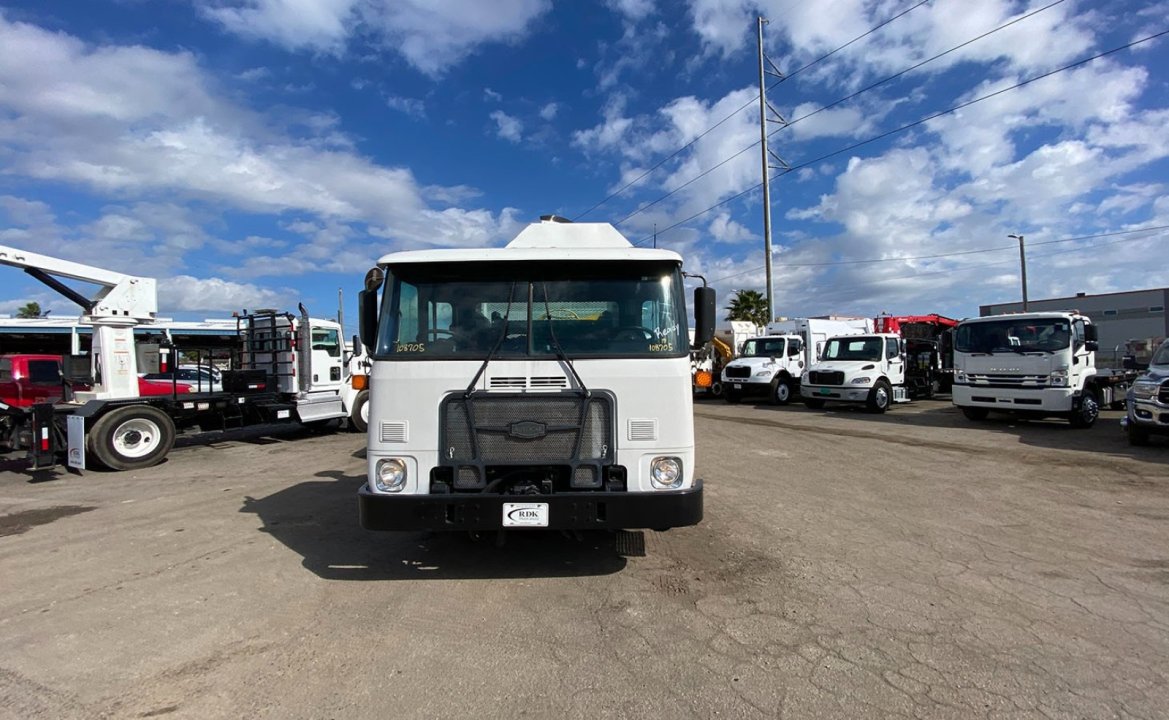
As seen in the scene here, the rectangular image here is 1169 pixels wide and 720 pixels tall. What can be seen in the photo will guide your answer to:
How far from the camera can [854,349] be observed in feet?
61.0

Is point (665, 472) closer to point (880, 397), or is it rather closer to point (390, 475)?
point (390, 475)

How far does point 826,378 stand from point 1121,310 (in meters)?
52.8

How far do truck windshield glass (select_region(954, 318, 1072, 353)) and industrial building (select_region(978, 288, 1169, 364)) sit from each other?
1655 inches

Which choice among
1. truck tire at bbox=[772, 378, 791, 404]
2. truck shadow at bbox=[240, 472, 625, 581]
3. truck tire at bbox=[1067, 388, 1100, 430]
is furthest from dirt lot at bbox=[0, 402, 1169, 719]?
truck tire at bbox=[772, 378, 791, 404]

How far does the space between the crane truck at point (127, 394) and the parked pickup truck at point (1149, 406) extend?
12604mm

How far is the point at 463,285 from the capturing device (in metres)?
4.57

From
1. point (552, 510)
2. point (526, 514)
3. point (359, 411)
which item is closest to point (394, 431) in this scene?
point (526, 514)

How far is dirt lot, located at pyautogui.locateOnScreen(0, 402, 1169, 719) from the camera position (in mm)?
3014

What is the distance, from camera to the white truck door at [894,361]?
1802 centimetres

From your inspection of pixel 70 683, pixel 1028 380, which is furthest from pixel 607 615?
pixel 1028 380

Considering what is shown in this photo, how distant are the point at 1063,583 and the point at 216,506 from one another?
8137 mm

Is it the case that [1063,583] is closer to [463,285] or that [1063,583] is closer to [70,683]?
[463,285]

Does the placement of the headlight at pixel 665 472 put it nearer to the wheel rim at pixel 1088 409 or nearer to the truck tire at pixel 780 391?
the wheel rim at pixel 1088 409

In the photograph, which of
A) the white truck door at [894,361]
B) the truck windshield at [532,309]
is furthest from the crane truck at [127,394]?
the white truck door at [894,361]
